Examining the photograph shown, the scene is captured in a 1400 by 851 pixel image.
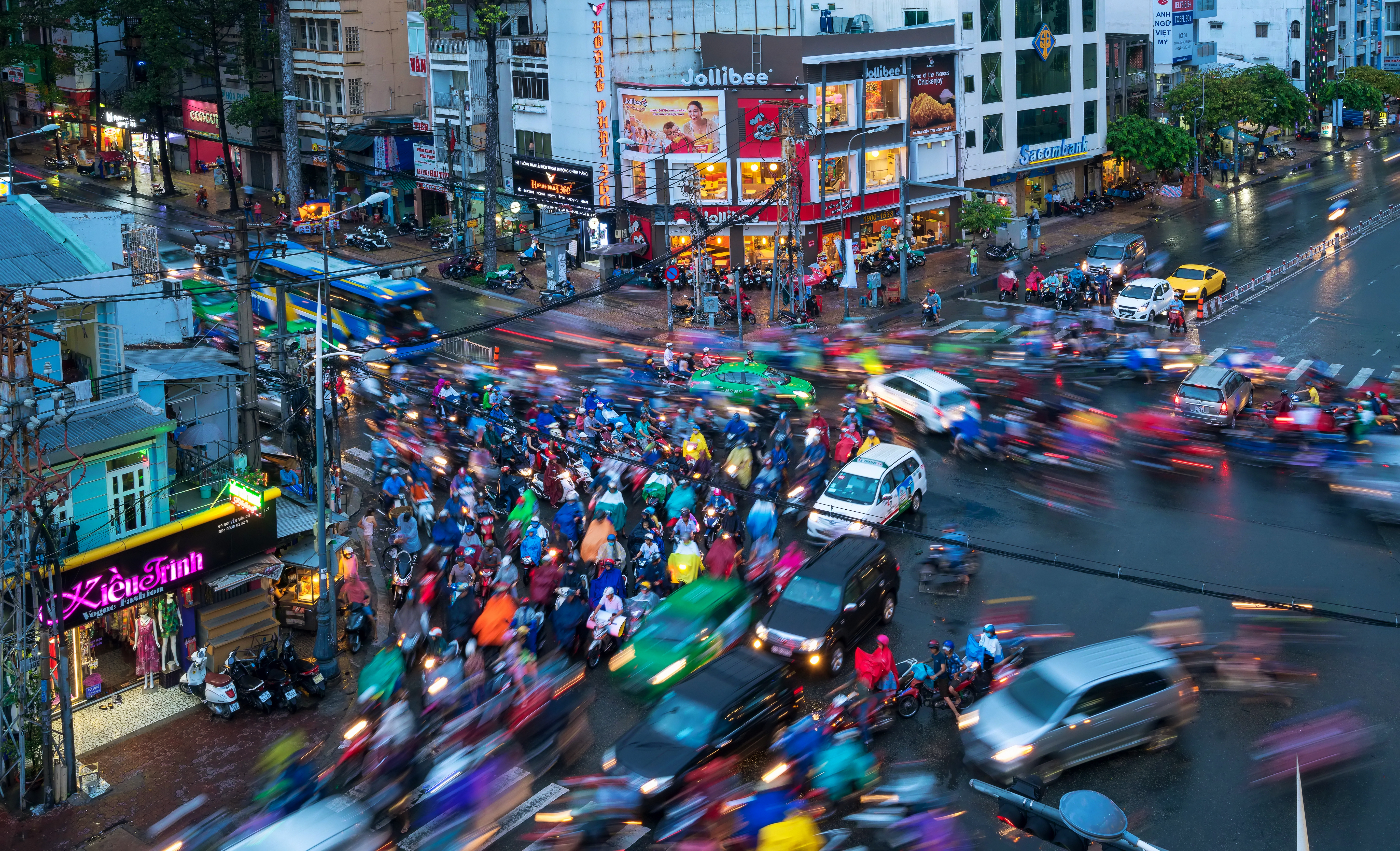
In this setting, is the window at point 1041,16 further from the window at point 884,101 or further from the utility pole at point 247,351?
the utility pole at point 247,351

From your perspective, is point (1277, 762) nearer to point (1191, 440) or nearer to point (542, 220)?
point (1191, 440)

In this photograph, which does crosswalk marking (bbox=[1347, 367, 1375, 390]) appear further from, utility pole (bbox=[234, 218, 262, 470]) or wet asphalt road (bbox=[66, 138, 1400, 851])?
utility pole (bbox=[234, 218, 262, 470])

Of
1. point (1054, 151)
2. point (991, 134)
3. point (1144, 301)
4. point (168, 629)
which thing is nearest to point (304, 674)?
point (168, 629)

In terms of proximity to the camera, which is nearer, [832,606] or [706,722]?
[706,722]

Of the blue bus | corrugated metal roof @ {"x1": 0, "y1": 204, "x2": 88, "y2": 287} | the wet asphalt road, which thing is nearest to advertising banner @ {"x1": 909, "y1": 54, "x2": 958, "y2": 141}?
the wet asphalt road

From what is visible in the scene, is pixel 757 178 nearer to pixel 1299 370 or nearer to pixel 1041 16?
pixel 1041 16
